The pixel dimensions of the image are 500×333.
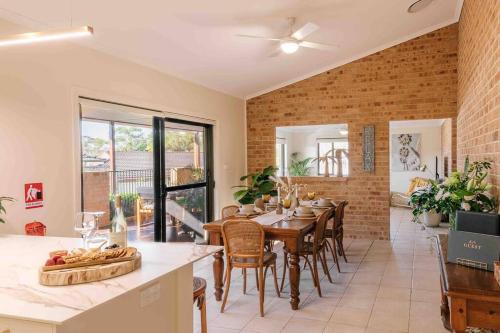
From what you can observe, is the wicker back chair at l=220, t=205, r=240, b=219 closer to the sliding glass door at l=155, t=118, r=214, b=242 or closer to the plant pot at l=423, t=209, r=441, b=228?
the sliding glass door at l=155, t=118, r=214, b=242

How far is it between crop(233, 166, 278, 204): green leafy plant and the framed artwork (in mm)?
5627

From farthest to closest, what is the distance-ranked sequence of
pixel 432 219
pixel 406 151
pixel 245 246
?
pixel 406 151 < pixel 432 219 < pixel 245 246

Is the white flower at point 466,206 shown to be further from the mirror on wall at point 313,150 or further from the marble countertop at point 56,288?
the mirror on wall at point 313,150

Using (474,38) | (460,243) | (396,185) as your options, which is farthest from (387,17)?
(396,185)

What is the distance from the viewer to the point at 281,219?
408cm

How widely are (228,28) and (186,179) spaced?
2352 millimetres

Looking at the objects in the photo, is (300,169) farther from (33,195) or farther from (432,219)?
(33,195)

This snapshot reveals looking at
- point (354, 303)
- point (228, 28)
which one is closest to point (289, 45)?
point (228, 28)

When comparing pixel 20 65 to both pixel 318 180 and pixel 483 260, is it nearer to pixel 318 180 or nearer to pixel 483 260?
pixel 483 260

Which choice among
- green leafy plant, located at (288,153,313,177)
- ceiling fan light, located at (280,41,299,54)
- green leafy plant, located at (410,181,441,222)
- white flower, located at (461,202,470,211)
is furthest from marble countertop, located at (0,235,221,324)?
green leafy plant, located at (288,153,313,177)

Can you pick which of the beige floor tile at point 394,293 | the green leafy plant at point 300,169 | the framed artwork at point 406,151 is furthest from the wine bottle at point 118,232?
the framed artwork at point 406,151

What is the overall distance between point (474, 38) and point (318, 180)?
340 cm

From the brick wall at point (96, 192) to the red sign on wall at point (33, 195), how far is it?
56 cm

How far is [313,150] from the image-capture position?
9.33m
